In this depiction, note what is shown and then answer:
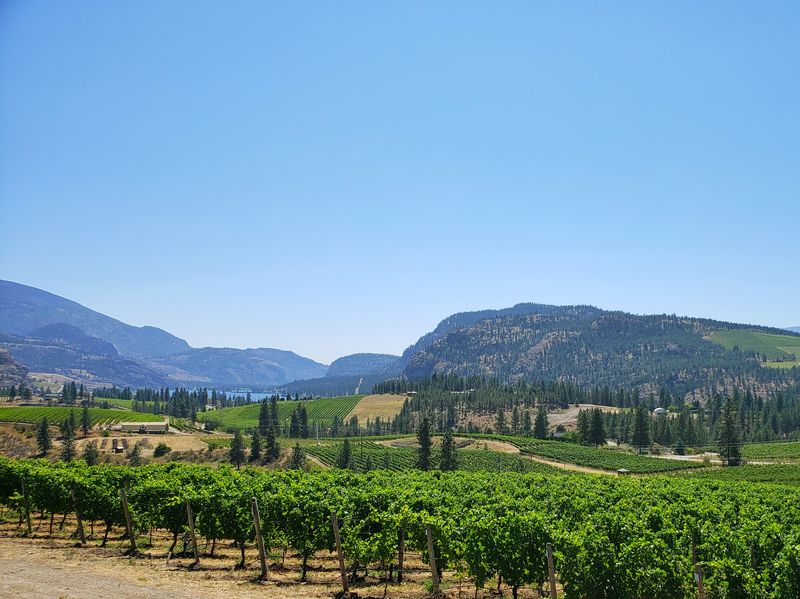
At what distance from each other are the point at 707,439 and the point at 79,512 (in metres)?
168

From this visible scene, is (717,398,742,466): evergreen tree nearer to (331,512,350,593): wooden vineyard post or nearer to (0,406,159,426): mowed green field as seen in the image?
(331,512,350,593): wooden vineyard post

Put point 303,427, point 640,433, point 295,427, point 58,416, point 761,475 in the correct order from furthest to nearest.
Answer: point 303,427 < point 295,427 < point 58,416 < point 640,433 < point 761,475

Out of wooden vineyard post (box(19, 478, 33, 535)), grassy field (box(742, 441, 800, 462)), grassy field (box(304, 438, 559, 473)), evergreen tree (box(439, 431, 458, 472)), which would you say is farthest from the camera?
grassy field (box(742, 441, 800, 462))

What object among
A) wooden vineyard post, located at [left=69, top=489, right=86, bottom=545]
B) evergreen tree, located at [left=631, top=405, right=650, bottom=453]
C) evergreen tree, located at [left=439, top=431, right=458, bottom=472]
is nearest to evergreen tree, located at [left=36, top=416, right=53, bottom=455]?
evergreen tree, located at [left=439, top=431, right=458, bottom=472]

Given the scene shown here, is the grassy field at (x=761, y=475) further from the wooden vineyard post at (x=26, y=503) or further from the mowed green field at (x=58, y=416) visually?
the mowed green field at (x=58, y=416)

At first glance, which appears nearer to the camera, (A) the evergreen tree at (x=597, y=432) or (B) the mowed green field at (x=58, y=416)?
(A) the evergreen tree at (x=597, y=432)

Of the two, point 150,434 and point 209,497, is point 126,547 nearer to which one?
point 209,497

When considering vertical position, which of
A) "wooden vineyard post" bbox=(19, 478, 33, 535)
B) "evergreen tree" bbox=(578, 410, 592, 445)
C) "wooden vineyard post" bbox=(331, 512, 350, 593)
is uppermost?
"wooden vineyard post" bbox=(331, 512, 350, 593)

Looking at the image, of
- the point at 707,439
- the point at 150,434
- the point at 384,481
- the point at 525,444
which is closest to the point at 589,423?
the point at 525,444

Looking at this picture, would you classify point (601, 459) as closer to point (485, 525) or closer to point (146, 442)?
point (485, 525)

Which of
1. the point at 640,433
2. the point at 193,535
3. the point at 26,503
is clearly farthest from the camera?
the point at 640,433

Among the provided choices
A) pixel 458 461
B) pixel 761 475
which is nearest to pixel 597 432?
pixel 458 461

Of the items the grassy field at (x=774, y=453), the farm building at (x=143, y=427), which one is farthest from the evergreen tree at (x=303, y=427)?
the grassy field at (x=774, y=453)

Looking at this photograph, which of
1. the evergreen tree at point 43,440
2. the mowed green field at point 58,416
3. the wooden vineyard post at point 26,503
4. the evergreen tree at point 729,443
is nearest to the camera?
the wooden vineyard post at point 26,503
